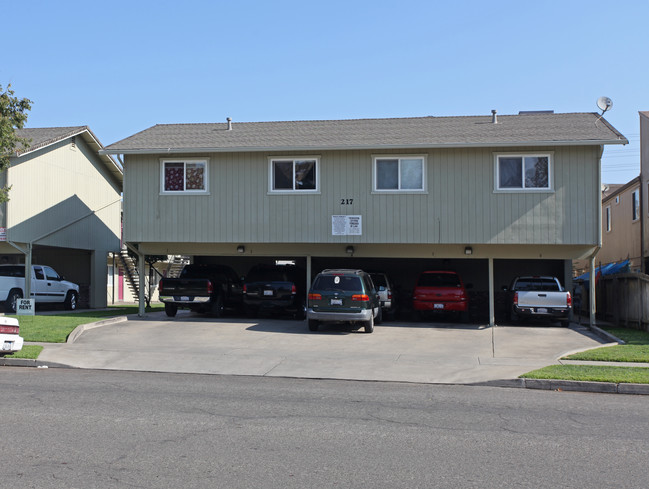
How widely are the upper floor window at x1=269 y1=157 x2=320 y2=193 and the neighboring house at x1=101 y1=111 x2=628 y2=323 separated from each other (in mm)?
33

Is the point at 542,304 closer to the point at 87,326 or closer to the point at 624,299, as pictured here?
the point at 624,299

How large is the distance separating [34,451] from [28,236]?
64.2ft

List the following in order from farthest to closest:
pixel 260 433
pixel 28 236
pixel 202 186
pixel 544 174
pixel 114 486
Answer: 1. pixel 28 236
2. pixel 202 186
3. pixel 544 174
4. pixel 260 433
5. pixel 114 486

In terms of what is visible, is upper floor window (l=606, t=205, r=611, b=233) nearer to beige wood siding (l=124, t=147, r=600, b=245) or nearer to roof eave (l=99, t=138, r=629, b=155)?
beige wood siding (l=124, t=147, r=600, b=245)

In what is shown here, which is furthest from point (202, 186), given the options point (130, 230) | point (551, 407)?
point (551, 407)

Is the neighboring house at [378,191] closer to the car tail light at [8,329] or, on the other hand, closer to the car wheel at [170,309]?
the car wheel at [170,309]

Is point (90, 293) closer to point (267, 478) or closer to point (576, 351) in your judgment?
point (576, 351)

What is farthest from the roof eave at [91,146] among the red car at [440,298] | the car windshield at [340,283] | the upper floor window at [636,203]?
the upper floor window at [636,203]

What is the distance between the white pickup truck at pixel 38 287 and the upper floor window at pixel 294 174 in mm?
9821

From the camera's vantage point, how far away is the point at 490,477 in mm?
5684

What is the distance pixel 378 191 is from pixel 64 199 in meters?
13.8

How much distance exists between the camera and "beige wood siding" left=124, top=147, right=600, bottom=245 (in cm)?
1981

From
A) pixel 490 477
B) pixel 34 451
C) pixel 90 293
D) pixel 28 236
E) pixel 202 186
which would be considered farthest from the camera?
pixel 90 293

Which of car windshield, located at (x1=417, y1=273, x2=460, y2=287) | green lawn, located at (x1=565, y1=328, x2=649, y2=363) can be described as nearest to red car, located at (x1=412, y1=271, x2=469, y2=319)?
car windshield, located at (x1=417, y1=273, x2=460, y2=287)
